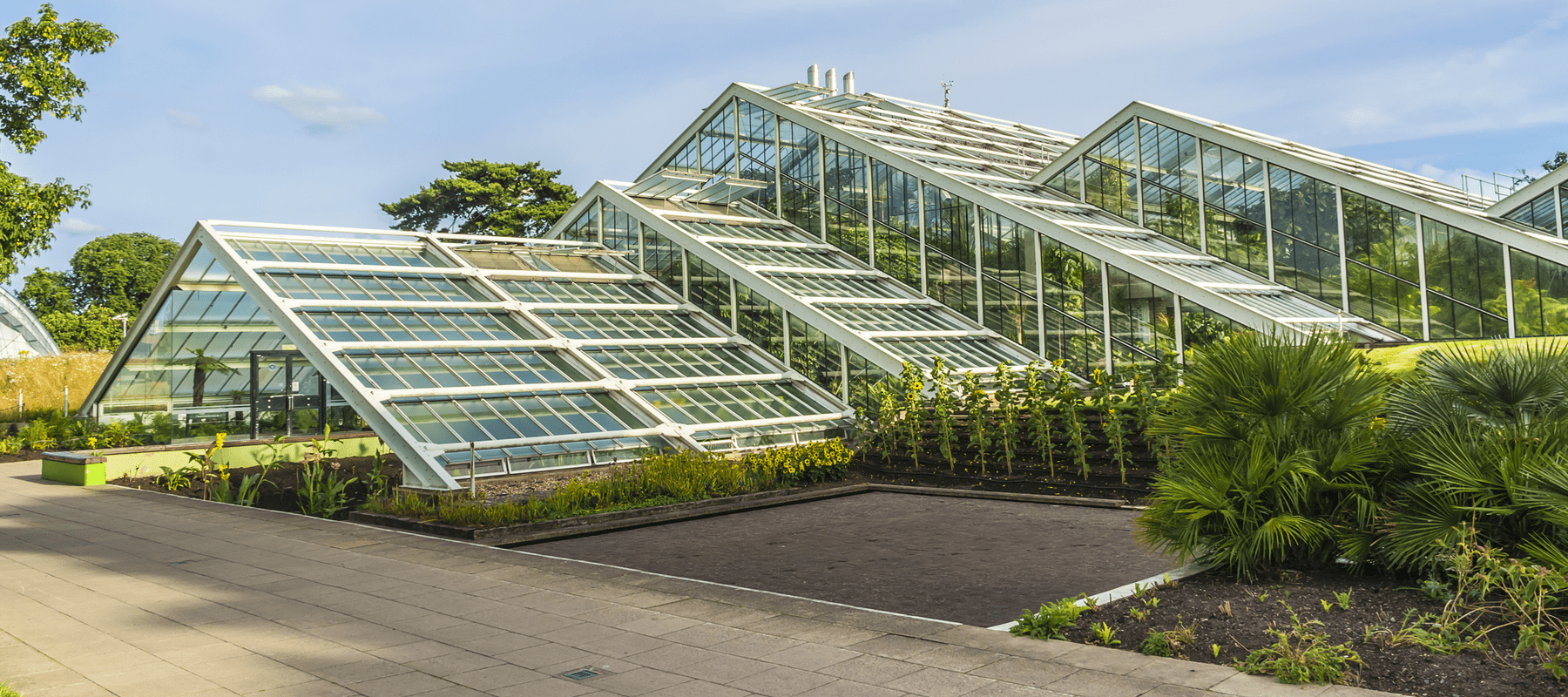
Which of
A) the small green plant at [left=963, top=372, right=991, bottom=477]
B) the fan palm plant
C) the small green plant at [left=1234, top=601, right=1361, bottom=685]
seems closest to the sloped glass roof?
the small green plant at [left=963, top=372, right=991, bottom=477]

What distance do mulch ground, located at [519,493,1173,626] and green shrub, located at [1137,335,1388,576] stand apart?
1.42 meters

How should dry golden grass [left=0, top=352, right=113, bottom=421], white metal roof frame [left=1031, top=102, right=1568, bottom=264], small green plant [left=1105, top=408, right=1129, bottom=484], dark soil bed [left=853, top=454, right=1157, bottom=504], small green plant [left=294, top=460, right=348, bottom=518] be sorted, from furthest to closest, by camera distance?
dry golden grass [left=0, top=352, right=113, bottom=421] < white metal roof frame [left=1031, top=102, right=1568, bottom=264] < small green plant [left=1105, top=408, right=1129, bottom=484] < dark soil bed [left=853, top=454, right=1157, bottom=504] < small green plant [left=294, top=460, right=348, bottom=518]

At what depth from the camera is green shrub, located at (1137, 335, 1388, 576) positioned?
7.09 meters

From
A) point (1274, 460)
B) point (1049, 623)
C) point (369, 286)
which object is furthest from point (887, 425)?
point (369, 286)

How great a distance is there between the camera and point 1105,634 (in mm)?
6297

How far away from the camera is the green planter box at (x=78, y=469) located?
61.5 feet

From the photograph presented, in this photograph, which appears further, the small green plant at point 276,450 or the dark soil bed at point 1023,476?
the small green plant at point 276,450

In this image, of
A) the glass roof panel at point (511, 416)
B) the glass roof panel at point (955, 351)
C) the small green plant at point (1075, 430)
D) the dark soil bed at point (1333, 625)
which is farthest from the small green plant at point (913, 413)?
the dark soil bed at point (1333, 625)

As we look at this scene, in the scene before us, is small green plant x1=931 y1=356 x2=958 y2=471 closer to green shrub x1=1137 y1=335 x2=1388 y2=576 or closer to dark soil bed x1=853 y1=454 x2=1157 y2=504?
dark soil bed x1=853 y1=454 x2=1157 y2=504

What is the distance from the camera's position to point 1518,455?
631 centimetres

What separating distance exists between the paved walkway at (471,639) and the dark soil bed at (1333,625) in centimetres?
34

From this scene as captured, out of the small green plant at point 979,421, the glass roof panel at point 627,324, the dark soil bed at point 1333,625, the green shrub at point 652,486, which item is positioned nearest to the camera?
the dark soil bed at point 1333,625

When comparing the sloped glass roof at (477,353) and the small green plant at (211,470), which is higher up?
the sloped glass roof at (477,353)

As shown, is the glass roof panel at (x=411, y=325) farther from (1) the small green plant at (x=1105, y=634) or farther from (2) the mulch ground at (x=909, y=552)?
(1) the small green plant at (x=1105, y=634)
